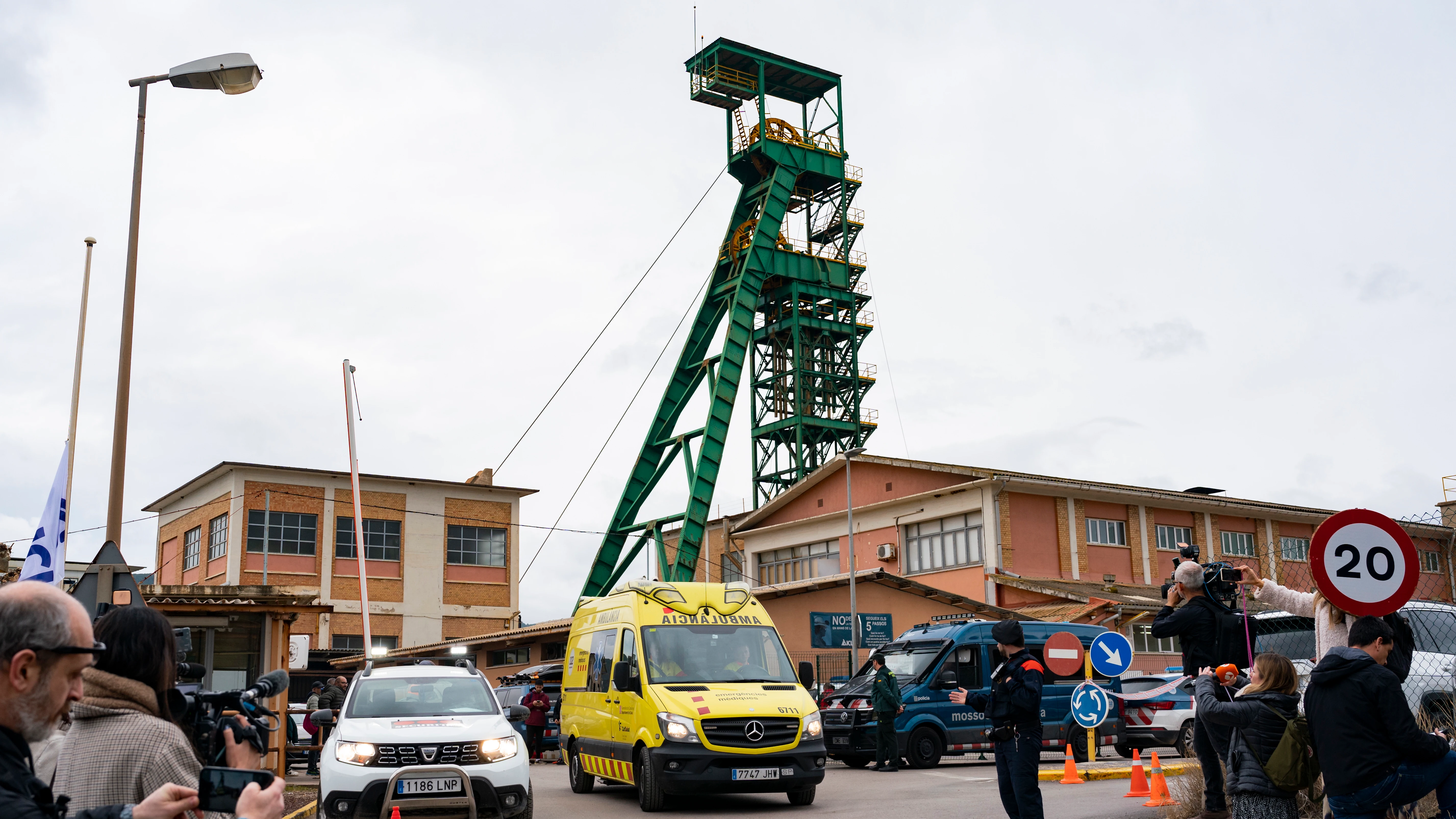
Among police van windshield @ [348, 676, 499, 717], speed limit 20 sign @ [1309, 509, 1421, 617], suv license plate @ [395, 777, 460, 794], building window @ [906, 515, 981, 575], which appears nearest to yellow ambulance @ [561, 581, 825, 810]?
police van windshield @ [348, 676, 499, 717]

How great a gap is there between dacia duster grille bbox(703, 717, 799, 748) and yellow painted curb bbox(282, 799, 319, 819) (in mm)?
4363

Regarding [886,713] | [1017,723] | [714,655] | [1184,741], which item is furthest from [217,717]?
[1184,741]

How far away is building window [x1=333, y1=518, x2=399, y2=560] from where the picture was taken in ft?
157

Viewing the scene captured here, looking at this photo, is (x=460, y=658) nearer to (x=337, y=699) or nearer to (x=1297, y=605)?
(x=1297, y=605)

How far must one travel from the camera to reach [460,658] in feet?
45.1

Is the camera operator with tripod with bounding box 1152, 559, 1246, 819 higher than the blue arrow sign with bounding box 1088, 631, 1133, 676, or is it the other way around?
the camera operator with tripod with bounding box 1152, 559, 1246, 819

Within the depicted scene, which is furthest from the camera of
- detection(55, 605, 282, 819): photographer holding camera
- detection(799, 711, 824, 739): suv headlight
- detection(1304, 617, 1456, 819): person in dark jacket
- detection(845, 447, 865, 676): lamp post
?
detection(845, 447, 865, 676): lamp post

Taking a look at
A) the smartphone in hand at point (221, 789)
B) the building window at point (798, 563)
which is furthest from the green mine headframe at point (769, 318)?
the smartphone in hand at point (221, 789)

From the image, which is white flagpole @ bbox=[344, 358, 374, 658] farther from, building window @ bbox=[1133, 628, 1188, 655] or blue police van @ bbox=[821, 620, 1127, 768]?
building window @ bbox=[1133, 628, 1188, 655]

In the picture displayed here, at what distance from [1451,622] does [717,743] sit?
30.8ft

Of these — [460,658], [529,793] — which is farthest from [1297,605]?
[460,658]

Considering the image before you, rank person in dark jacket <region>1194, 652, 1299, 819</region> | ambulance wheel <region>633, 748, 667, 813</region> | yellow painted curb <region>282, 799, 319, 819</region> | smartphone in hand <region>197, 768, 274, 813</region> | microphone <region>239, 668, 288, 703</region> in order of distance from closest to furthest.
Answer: smartphone in hand <region>197, 768, 274, 813</region>, microphone <region>239, 668, 288, 703</region>, person in dark jacket <region>1194, 652, 1299, 819</region>, yellow painted curb <region>282, 799, 319, 819</region>, ambulance wheel <region>633, 748, 667, 813</region>

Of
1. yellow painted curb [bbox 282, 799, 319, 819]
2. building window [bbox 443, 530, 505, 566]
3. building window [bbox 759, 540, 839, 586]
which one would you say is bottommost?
yellow painted curb [bbox 282, 799, 319, 819]

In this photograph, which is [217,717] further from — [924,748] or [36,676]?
[924,748]
